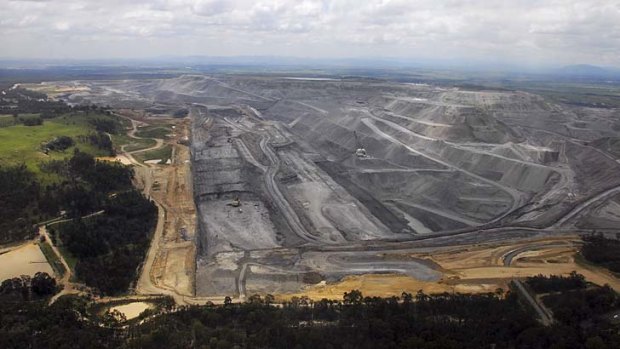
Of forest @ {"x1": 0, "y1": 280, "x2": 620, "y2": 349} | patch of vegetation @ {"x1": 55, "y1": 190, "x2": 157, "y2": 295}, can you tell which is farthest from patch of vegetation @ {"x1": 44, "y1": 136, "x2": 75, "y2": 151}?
forest @ {"x1": 0, "y1": 280, "x2": 620, "y2": 349}

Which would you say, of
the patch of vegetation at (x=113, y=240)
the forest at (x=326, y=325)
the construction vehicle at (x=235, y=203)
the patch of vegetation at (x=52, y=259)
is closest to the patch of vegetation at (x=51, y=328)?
the forest at (x=326, y=325)

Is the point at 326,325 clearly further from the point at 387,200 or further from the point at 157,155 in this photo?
the point at 157,155

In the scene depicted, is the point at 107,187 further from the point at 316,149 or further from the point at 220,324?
the point at 316,149

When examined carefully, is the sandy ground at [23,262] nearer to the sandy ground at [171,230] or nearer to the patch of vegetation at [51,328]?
the sandy ground at [171,230]

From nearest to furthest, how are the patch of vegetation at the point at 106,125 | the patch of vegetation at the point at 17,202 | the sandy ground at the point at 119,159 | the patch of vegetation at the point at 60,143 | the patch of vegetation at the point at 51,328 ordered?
the patch of vegetation at the point at 51,328 < the patch of vegetation at the point at 17,202 < the patch of vegetation at the point at 60,143 < the sandy ground at the point at 119,159 < the patch of vegetation at the point at 106,125

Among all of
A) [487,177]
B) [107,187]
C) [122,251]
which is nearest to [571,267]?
[487,177]

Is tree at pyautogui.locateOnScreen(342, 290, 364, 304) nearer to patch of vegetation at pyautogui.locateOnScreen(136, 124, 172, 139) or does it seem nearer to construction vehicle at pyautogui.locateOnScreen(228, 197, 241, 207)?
construction vehicle at pyautogui.locateOnScreen(228, 197, 241, 207)
